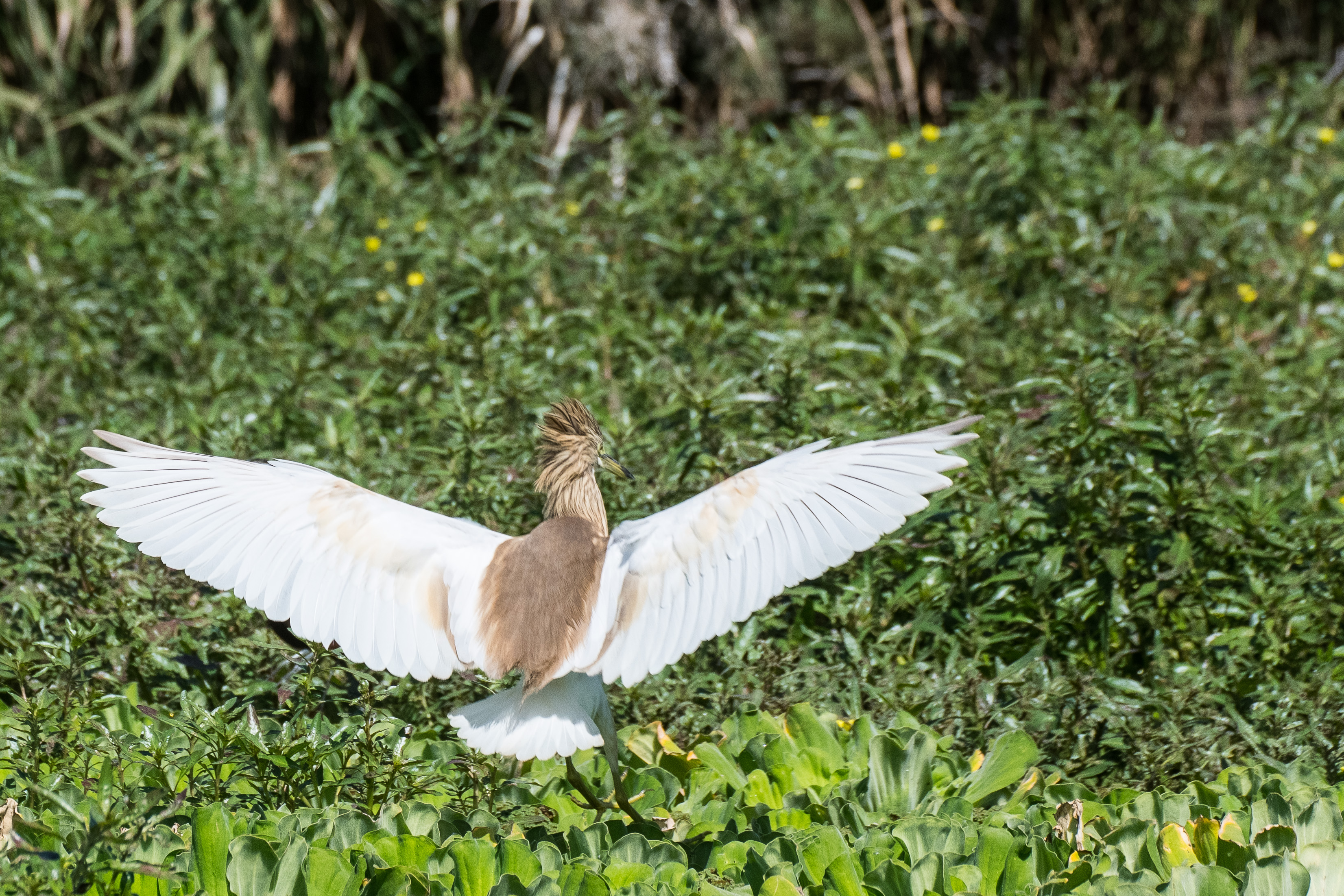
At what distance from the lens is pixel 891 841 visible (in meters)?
2.64

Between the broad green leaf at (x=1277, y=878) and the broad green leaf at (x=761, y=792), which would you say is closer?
the broad green leaf at (x=1277, y=878)

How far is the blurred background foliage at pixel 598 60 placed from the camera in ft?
25.5

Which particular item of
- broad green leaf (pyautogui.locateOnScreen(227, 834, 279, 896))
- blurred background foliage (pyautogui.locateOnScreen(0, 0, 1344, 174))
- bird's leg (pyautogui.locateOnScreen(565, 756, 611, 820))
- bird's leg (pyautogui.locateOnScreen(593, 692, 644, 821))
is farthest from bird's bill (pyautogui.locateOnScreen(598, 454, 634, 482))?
blurred background foliage (pyautogui.locateOnScreen(0, 0, 1344, 174))

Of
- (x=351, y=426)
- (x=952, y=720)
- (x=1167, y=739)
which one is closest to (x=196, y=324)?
(x=351, y=426)

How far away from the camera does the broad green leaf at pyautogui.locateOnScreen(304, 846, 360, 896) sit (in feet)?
7.98

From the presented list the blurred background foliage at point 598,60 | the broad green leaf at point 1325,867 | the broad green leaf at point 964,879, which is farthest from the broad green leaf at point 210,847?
the blurred background foliage at point 598,60

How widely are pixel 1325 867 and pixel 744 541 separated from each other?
50.2 inches

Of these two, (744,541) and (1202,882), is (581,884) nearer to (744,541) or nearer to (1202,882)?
(744,541)

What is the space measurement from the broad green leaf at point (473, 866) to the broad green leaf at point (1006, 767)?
1.12 metres

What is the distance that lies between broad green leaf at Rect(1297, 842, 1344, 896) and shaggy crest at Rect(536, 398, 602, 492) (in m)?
1.80

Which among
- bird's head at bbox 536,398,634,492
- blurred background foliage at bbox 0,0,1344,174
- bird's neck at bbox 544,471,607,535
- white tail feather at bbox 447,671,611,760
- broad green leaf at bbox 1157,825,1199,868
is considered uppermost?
blurred background foliage at bbox 0,0,1344,174

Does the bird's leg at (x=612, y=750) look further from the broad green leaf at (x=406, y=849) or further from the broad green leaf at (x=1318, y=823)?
the broad green leaf at (x=1318, y=823)

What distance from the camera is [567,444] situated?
3334 mm

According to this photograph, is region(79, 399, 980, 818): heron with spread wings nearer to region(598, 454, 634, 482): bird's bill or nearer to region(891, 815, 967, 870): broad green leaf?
region(598, 454, 634, 482): bird's bill
